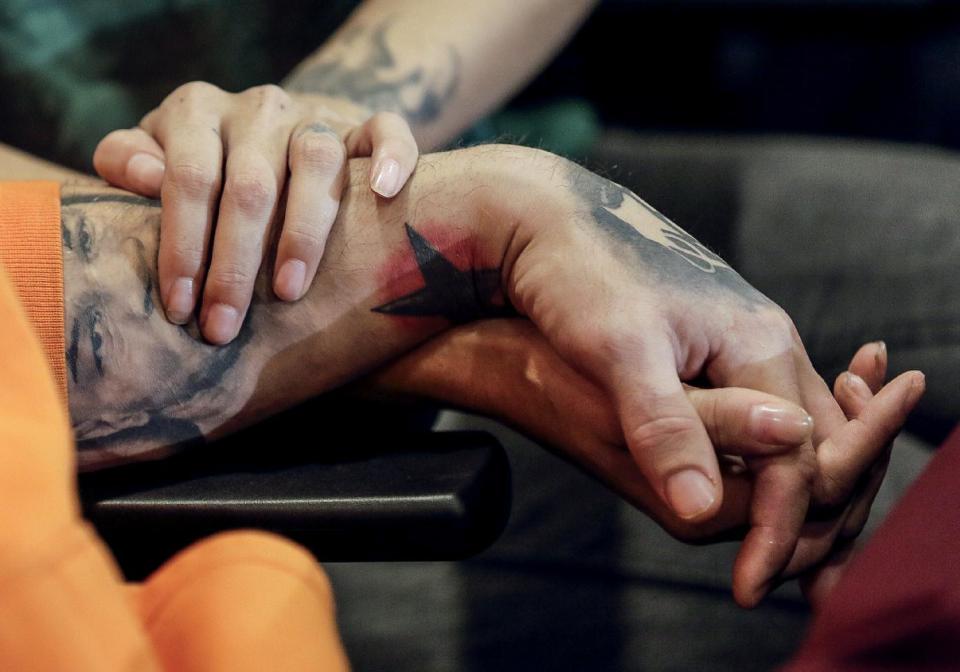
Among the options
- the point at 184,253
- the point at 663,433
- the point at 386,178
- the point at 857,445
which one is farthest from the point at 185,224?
the point at 857,445

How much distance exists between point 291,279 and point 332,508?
0.61 ft

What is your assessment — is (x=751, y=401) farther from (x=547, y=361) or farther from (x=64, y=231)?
(x=64, y=231)

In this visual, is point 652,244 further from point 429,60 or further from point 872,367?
point 429,60

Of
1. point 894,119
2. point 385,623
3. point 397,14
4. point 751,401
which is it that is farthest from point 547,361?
point 894,119

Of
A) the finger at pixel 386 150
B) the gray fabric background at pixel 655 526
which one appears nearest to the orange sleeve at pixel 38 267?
the finger at pixel 386 150

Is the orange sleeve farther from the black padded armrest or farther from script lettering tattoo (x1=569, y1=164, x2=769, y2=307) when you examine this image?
script lettering tattoo (x1=569, y1=164, x2=769, y2=307)

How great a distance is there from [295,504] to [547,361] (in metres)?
0.21

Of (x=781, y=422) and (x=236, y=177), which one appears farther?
(x=236, y=177)

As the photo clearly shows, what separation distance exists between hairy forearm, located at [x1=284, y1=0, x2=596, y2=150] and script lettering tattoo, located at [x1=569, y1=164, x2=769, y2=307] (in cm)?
41

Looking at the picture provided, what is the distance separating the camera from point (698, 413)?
57 centimetres

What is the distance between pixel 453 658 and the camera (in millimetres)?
748

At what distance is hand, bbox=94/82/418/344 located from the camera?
65cm

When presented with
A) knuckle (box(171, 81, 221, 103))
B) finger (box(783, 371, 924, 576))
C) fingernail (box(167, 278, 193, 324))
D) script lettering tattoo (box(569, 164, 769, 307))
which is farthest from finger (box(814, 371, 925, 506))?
knuckle (box(171, 81, 221, 103))

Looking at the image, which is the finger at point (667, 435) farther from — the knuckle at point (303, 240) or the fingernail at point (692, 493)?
the knuckle at point (303, 240)
